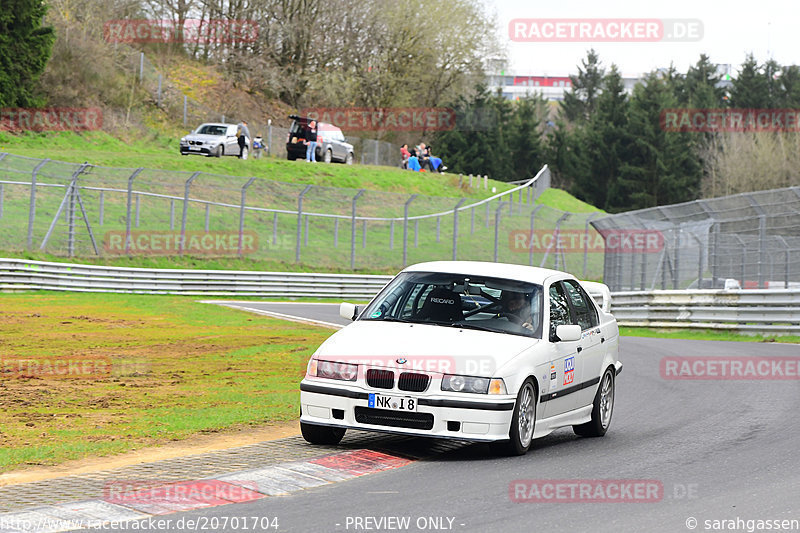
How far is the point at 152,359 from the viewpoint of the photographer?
15.7m

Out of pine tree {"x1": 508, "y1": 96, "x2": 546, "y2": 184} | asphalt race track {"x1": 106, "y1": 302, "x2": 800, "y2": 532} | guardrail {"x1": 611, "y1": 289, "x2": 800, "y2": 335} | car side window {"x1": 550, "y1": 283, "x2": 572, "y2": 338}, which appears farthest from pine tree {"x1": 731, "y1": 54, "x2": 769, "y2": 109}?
car side window {"x1": 550, "y1": 283, "x2": 572, "y2": 338}

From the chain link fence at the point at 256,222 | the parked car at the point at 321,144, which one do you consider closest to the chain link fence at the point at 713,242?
the chain link fence at the point at 256,222

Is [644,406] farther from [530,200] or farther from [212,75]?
[212,75]

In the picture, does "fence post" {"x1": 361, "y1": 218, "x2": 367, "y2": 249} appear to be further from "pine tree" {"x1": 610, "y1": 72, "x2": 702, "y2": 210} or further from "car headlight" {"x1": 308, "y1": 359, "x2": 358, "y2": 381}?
"pine tree" {"x1": 610, "y1": 72, "x2": 702, "y2": 210}

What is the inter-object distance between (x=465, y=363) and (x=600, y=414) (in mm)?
2316

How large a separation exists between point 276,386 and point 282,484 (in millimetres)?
5985

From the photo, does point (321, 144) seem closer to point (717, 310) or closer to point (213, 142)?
point (213, 142)

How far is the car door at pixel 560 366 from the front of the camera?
9.09 meters

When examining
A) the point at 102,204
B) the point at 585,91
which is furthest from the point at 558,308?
the point at 585,91

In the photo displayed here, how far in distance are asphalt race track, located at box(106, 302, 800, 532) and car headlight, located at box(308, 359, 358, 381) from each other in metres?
0.84

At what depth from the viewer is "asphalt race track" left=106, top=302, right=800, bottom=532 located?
20.9 ft

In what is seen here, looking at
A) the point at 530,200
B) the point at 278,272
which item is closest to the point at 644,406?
the point at 278,272

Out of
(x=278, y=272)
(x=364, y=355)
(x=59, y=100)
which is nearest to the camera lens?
(x=364, y=355)

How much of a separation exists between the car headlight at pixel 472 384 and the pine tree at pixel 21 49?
38.5 meters
